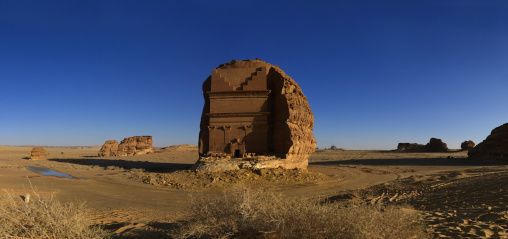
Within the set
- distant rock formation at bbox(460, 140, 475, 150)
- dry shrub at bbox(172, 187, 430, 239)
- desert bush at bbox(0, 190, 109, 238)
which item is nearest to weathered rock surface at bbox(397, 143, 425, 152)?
distant rock formation at bbox(460, 140, 475, 150)

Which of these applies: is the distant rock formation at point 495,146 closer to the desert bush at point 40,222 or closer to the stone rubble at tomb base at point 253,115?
the stone rubble at tomb base at point 253,115

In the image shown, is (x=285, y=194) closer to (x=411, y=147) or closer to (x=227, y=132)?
(x=227, y=132)

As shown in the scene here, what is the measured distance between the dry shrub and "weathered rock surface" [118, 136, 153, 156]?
5257cm

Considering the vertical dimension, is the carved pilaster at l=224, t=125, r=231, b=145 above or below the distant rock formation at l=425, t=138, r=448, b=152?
above

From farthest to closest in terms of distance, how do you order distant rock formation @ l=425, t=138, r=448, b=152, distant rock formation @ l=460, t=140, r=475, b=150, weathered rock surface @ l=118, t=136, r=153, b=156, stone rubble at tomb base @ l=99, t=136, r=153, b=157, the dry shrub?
distant rock formation @ l=460, t=140, r=475, b=150 → weathered rock surface @ l=118, t=136, r=153, b=156 → distant rock formation @ l=425, t=138, r=448, b=152 → stone rubble at tomb base @ l=99, t=136, r=153, b=157 → the dry shrub

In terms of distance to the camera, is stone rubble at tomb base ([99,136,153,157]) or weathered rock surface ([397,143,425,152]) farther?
weathered rock surface ([397,143,425,152])

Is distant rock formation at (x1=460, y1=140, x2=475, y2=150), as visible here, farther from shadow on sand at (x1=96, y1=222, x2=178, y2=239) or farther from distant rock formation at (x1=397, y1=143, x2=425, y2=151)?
shadow on sand at (x1=96, y1=222, x2=178, y2=239)

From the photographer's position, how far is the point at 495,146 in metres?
28.6

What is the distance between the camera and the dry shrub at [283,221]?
3.84 m

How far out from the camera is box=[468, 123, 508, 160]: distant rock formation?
89.6 ft

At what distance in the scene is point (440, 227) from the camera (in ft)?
18.3

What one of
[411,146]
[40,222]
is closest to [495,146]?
[411,146]

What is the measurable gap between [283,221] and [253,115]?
15003 millimetres

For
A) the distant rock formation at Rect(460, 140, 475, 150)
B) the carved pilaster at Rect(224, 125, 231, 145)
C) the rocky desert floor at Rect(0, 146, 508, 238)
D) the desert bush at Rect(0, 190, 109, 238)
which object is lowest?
the rocky desert floor at Rect(0, 146, 508, 238)
